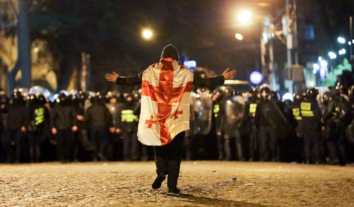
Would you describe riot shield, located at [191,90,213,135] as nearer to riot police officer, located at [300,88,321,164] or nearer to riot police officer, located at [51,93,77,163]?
riot police officer, located at [300,88,321,164]

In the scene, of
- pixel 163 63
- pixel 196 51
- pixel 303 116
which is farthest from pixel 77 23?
pixel 163 63

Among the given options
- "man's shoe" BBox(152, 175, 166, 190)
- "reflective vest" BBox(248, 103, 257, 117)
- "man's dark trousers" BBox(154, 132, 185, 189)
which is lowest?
"man's shoe" BBox(152, 175, 166, 190)

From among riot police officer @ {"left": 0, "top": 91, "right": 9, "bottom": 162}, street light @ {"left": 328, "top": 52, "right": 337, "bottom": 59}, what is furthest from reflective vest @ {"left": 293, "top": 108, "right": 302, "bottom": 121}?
street light @ {"left": 328, "top": 52, "right": 337, "bottom": 59}

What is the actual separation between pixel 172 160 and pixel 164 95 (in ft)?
3.08

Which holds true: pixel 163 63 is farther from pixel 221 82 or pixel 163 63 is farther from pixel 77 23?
pixel 77 23

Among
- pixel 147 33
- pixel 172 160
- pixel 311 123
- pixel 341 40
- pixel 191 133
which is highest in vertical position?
pixel 341 40

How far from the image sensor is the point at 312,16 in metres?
62.0

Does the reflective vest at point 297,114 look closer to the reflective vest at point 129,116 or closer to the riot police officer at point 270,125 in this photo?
the riot police officer at point 270,125

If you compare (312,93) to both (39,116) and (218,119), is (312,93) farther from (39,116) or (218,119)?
(39,116)

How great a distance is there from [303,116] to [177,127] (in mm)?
7740

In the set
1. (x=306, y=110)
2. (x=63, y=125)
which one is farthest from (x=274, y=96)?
(x=63, y=125)

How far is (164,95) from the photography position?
8.34 meters

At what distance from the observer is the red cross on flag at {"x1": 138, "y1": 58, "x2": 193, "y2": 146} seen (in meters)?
8.26

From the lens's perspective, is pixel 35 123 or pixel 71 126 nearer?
pixel 71 126
